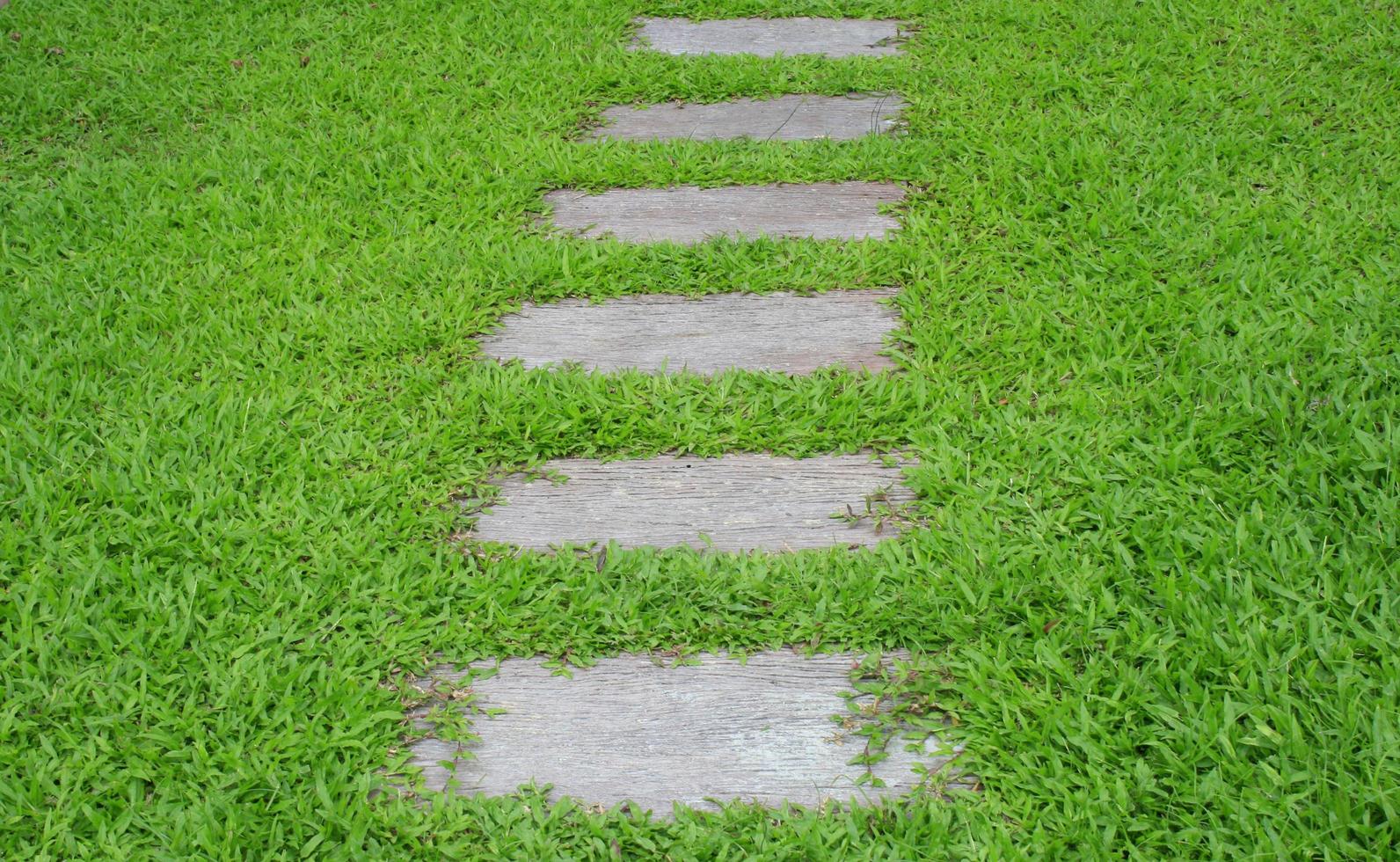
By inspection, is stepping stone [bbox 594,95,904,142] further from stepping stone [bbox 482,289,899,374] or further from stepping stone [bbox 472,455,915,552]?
stepping stone [bbox 472,455,915,552]

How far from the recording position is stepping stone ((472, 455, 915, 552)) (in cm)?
243

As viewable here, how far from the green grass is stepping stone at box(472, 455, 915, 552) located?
0.07 meters

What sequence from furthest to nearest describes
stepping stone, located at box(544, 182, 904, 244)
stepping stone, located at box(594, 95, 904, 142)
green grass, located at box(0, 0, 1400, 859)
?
stepping stone, located at box(594, 95, 904, 142), stepping stone, located at box(544, 182, 904, 244), green grass, located at box(0, 0, 1400, 859)

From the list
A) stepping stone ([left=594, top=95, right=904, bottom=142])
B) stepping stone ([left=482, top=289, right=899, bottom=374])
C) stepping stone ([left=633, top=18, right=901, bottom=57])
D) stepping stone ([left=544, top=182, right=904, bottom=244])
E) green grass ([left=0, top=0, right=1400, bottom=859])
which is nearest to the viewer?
green grass ([left=0, top=0, right=1400, bottom=859])

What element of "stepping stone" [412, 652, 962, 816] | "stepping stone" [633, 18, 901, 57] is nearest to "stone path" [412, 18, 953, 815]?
"stepping stone" [412, 652, 962, 816]

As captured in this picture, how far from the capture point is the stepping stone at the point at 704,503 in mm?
2430

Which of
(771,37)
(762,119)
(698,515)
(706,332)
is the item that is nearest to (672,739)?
(698,515)

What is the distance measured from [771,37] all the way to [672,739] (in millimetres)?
3547

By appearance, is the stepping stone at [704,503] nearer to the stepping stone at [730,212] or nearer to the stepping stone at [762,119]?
the stepping stone at [730,212]

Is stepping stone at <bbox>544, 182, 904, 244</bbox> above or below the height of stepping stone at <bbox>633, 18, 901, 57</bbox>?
below

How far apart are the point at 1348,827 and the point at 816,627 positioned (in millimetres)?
950

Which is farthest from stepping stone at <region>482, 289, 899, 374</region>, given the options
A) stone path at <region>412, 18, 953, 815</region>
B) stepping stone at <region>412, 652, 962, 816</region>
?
stepping stone at <region>412, 652, 962, 816</region>

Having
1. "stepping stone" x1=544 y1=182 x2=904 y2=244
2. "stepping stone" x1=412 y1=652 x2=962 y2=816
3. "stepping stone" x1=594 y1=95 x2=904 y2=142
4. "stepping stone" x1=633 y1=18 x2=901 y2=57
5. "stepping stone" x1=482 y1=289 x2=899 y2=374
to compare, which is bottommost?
"stepping stone" x1=412 y1=652 x2=962 y2=816

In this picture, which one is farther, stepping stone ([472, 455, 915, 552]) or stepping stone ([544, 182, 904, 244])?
stepping stone ([544, 182, 904, 244])
